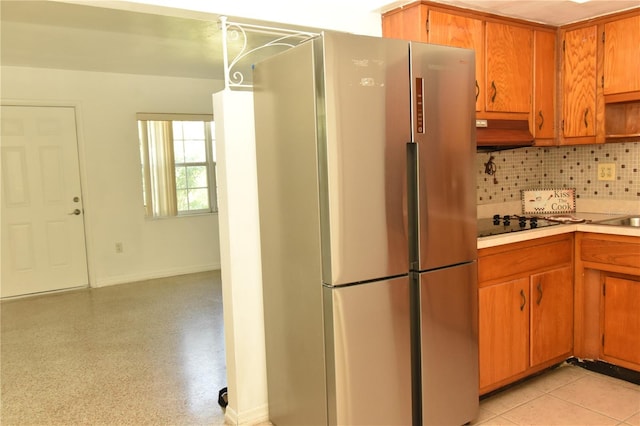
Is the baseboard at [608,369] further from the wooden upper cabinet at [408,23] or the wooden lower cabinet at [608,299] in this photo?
the wooden upper cabinet at [408,23]

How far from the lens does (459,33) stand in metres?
2.70

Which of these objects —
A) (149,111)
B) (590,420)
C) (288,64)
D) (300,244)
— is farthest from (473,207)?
(149,111)

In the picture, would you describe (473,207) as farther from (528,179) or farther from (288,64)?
(528,179)

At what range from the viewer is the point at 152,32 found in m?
→ 3.97

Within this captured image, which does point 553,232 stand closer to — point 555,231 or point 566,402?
point 555,231

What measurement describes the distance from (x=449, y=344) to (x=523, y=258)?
2.49 ft

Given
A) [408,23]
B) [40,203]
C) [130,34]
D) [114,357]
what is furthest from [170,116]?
[408,23]

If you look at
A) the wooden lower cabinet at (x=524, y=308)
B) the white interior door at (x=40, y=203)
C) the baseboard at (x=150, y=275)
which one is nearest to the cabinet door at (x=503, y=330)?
the wooden lower cabinet at (x=524, y=308)

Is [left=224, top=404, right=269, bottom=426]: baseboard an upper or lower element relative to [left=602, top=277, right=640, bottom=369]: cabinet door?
lower

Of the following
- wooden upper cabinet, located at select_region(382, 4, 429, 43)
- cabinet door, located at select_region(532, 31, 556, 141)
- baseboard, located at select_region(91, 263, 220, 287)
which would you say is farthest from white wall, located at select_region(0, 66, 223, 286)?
cabinet door, located at select_region(532, 31, 556, 141)

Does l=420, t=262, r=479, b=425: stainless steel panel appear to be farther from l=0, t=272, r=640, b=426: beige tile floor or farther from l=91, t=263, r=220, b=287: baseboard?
l=91, t=263, r=220, b=287: baseboard

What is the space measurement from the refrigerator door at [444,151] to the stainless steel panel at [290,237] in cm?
47

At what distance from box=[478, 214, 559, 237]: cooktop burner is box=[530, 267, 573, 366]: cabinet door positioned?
0.28 metres

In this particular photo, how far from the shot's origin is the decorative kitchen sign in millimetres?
3441
